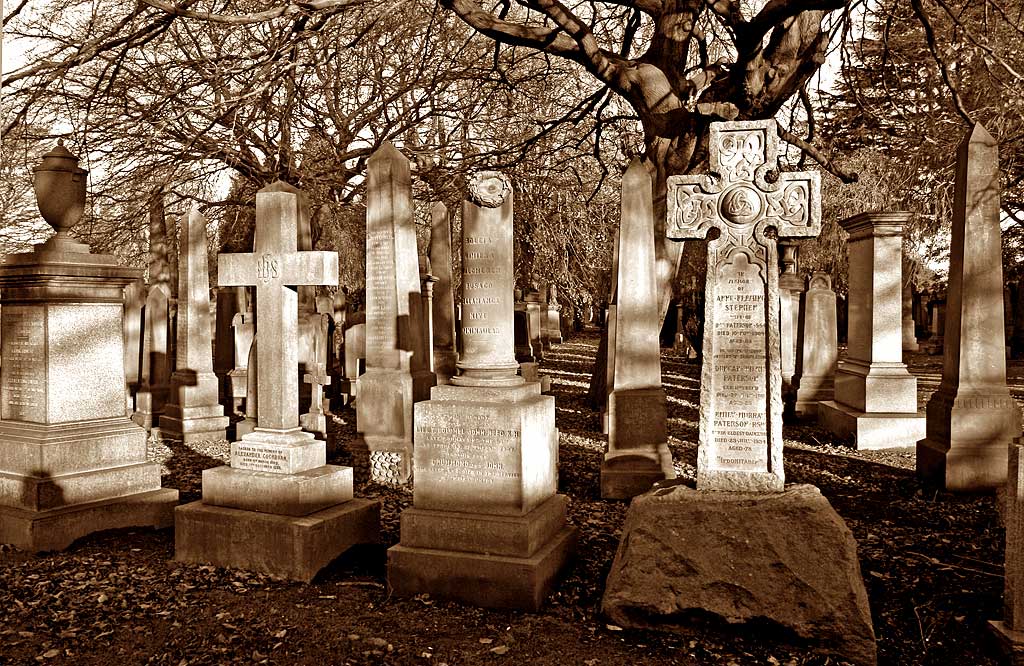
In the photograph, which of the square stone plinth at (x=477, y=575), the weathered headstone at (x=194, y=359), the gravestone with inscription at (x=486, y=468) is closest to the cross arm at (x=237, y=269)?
the gravestone with inscription at (x=486, y=468)

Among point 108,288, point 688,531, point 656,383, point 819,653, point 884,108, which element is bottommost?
point 819,653

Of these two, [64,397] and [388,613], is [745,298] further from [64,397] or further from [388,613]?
[64,397]

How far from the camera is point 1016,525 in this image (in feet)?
13.1

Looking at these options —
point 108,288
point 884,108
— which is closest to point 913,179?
point 884,108

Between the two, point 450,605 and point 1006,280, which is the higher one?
point 1006,280

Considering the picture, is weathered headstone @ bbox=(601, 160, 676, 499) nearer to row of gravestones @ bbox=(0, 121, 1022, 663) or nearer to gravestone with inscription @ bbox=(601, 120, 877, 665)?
row of gravestones @ bbox=(0, 121, 1022, 663)

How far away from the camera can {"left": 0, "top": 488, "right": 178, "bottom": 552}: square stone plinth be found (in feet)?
18.9

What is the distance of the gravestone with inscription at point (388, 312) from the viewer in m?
8.83

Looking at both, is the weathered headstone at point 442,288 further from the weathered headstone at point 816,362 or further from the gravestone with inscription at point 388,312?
the weathered headstone at point 816,362

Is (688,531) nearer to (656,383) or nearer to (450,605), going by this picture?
(450,605)

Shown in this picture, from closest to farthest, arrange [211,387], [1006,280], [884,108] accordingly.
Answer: [211,387] < [884,108] < [1006,280]

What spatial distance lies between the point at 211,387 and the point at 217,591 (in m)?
6.89

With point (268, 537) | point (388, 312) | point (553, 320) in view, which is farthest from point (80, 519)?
point (553, 320)

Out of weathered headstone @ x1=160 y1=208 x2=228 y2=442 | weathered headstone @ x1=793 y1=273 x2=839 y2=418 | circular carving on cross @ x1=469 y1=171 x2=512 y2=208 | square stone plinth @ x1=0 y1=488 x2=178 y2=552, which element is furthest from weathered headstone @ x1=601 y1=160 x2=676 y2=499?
weathered headstone @ x1=160 y1=208 x2=228 y2=442
